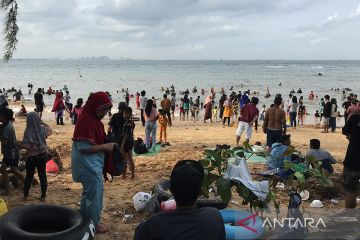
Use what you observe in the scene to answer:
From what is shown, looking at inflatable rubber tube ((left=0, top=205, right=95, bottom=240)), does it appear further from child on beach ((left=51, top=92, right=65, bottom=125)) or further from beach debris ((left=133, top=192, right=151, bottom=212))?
child on beach ((left=51, top=92, right=65, bottom=125))

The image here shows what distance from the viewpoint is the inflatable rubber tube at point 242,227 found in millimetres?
3057

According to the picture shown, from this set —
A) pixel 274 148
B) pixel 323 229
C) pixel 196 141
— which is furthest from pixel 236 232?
pixel 196 141

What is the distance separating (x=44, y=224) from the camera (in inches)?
190

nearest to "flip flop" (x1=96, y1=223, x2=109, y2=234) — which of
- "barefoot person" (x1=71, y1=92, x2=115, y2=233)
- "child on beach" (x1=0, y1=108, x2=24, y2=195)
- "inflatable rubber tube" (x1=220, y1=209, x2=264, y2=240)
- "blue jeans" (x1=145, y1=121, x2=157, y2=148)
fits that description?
"barefoot person" (x1=71, y1=92, x2=115, y2=233)

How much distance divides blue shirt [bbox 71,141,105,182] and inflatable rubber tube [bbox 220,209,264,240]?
1.66 metres

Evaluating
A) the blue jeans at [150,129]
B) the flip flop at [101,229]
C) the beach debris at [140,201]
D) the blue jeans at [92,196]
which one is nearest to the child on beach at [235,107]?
the blue jeans at [150,129]

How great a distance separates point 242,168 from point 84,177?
73.4 inches

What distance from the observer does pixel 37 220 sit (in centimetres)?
478

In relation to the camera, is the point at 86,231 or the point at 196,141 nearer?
the point at 86,231

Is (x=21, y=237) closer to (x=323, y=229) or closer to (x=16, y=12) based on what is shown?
(x=323, y=229)

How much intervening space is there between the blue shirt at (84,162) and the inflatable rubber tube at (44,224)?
0.46 meters

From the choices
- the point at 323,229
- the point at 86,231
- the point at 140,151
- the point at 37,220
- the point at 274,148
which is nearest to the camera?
the point at 323,229

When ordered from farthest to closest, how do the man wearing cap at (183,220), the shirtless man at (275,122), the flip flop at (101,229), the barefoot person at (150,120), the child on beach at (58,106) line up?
1. the child on beach at (58,106)
2. the barefoot person at (150,120)
3. the shirtless man at (275,122)
4. the flip flop at (101,229)
5. the man wearing cap at (183,220)

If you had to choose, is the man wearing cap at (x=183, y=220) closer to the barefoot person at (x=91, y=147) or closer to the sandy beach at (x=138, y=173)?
the barefoot person at (x=91, y=147)
